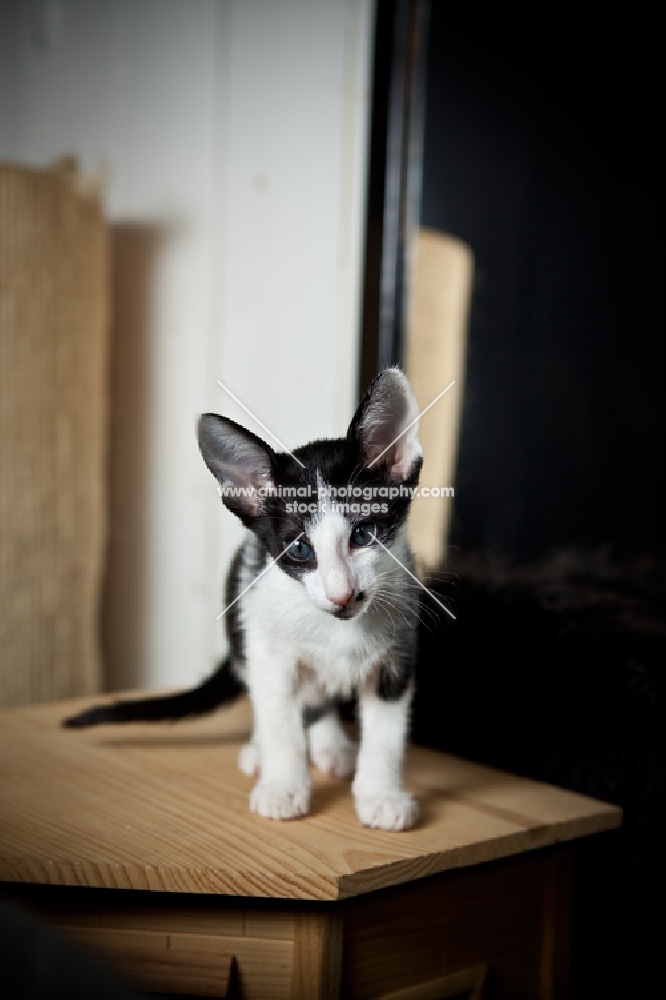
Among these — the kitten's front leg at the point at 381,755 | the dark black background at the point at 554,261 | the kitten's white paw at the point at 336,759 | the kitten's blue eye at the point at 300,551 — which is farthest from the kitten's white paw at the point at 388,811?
the dark black background at the point at 554,261

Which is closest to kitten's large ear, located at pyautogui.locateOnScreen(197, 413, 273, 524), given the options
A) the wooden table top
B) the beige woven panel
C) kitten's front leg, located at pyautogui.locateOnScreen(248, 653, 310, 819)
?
kitten's front leg, located at pyautogui.locateOnScreen(248, 653, 310, 819)

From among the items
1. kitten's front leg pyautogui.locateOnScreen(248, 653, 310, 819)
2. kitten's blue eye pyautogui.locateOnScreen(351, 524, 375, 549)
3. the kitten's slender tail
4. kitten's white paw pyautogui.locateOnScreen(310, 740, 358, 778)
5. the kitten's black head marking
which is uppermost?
the kitten's black head marking

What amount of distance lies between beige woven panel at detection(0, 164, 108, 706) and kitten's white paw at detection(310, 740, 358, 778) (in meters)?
0.36

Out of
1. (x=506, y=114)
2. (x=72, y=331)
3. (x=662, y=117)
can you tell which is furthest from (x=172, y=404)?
(x=662, y=117)

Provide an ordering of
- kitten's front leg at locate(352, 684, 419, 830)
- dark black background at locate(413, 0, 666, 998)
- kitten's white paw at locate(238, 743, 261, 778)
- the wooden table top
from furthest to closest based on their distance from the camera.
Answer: dark black background at locate(413, 0, 666, 998) → kitten's white paw at locate(238, 743, 261, 778) → kitten's front leg at locate(352, 684, 419, 830) → the wooden table top

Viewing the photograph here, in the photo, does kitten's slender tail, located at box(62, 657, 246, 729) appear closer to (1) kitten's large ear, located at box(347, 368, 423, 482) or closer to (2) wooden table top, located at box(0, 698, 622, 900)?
(2) wooden table top, located at box(0, 698, 622, 900)

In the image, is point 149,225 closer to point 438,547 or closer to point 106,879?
point 438,547

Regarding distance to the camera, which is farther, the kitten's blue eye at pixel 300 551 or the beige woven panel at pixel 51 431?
the beige woven panel at pixel 51 431

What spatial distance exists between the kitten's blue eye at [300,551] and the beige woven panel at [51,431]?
44 centimetres

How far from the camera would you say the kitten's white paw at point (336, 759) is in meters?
0.82

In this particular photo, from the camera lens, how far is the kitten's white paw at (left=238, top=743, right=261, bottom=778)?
0.81 m

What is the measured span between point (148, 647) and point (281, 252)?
0.49 meters

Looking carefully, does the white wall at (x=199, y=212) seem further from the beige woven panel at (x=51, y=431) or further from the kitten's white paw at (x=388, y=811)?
the kitten's white paw at (x=388, y=811)

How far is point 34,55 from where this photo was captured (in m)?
0.87
